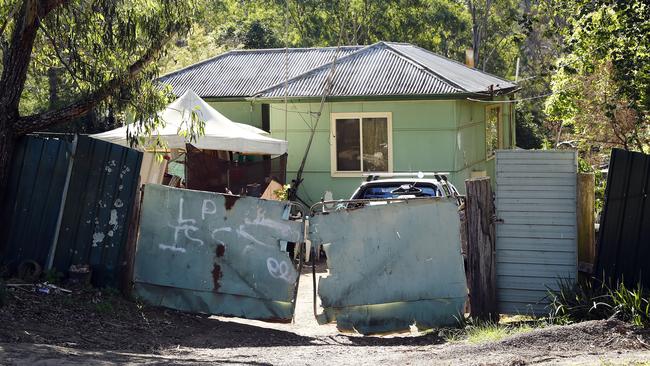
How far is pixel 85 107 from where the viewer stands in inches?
400

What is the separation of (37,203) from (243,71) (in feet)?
47.8

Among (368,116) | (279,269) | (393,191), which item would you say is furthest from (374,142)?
(279,269)

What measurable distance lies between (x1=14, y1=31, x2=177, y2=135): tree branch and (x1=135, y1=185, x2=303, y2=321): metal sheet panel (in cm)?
117

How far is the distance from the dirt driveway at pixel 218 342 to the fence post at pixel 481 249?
2.19 ft

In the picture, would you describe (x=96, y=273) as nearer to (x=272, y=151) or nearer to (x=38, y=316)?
(x=38, y=316)

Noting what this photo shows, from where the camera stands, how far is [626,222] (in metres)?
9.48

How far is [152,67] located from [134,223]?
1.94m

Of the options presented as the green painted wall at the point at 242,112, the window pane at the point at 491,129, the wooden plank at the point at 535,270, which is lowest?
the wooden plank at the point at 535,270

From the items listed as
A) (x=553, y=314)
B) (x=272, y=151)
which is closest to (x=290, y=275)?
(x=553, y=314)

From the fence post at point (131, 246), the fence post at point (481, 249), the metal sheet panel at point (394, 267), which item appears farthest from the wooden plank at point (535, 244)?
the fence post at point (131, 246)

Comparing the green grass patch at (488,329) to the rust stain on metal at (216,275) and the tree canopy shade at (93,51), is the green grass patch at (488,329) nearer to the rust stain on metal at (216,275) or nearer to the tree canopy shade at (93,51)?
the rust stain on metal at (216,275)

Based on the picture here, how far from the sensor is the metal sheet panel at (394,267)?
9.60m

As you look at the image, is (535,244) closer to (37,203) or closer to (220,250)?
(220,250)

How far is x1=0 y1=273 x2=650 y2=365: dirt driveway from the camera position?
297 inches
